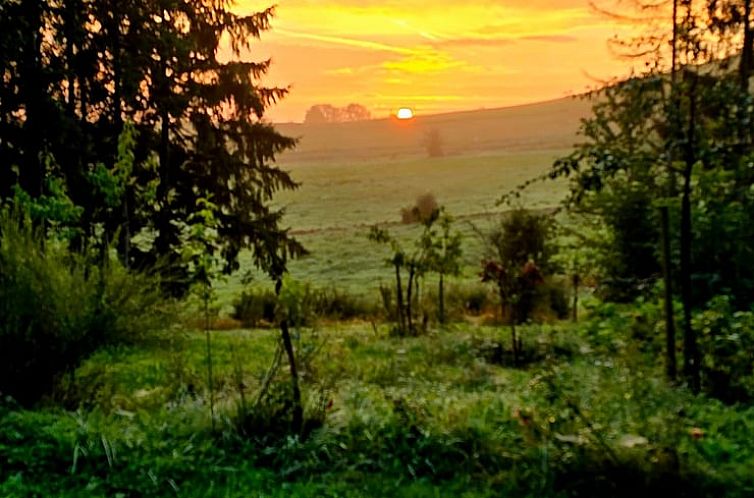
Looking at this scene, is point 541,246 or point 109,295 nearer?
point 109,295

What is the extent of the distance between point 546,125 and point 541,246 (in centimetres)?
3472

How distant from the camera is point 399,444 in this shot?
3775mm

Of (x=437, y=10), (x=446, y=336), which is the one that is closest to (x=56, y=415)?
(x=446, y=336)

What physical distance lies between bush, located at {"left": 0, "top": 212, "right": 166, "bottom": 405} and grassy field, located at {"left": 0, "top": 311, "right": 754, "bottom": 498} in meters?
0.24

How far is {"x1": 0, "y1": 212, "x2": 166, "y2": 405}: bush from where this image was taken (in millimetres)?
4445

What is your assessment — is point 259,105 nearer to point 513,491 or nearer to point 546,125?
point 513,491

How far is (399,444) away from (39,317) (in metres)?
2.32

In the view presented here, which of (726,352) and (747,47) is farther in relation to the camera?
(747,47)

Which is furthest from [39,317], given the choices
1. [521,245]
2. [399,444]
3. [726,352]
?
[521,245]

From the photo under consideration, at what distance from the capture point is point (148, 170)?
11.6 m

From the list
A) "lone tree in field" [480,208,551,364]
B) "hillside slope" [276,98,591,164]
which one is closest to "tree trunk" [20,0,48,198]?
"lone tree in field" [480,208,551,364]

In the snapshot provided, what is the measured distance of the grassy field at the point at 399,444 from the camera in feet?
10.9

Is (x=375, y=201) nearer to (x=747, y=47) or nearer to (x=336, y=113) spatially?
(x=336, y=113)

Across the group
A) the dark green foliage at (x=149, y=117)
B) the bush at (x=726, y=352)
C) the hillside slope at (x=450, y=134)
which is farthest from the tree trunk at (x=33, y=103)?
the hillside slope at (x=450, y=134)
